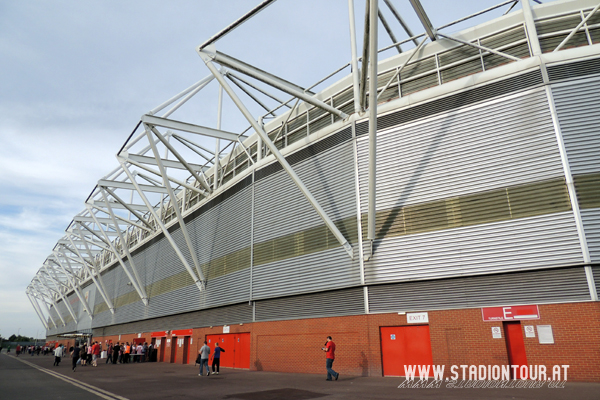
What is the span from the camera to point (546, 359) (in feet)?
40.4

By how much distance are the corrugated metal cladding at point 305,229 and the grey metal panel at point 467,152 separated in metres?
1.23

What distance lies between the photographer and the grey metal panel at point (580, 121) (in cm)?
1311

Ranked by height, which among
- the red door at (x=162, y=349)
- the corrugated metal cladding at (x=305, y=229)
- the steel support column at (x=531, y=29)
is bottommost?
the red door at (x=162, y=349)

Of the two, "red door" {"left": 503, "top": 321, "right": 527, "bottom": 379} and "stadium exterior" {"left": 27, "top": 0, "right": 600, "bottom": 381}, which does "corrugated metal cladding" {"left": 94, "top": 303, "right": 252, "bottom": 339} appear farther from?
"red door" {"left": 503, "top": 321, "right": 527, "bottom": 379}

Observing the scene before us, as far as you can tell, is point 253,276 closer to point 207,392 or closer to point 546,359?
point 207,392

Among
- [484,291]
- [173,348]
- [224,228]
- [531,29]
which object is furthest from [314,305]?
[173,348]

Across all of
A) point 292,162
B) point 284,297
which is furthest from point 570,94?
point 284,297

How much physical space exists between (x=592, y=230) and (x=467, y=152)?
15.9ft

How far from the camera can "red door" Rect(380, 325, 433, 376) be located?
48.1 ft

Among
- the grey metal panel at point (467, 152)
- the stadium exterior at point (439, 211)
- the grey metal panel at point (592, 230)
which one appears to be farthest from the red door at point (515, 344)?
the grey metal panel at point (467, 152)

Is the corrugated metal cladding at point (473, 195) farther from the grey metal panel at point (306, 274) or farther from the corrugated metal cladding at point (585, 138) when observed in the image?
the grey metal panel at point (306, 274)

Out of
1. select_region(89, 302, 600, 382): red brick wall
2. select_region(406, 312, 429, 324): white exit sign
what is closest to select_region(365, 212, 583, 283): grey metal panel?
select_region(406, 312, 429, 324): white exit sign

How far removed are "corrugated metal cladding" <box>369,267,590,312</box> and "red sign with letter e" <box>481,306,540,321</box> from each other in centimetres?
20

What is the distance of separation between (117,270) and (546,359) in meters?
49.3
